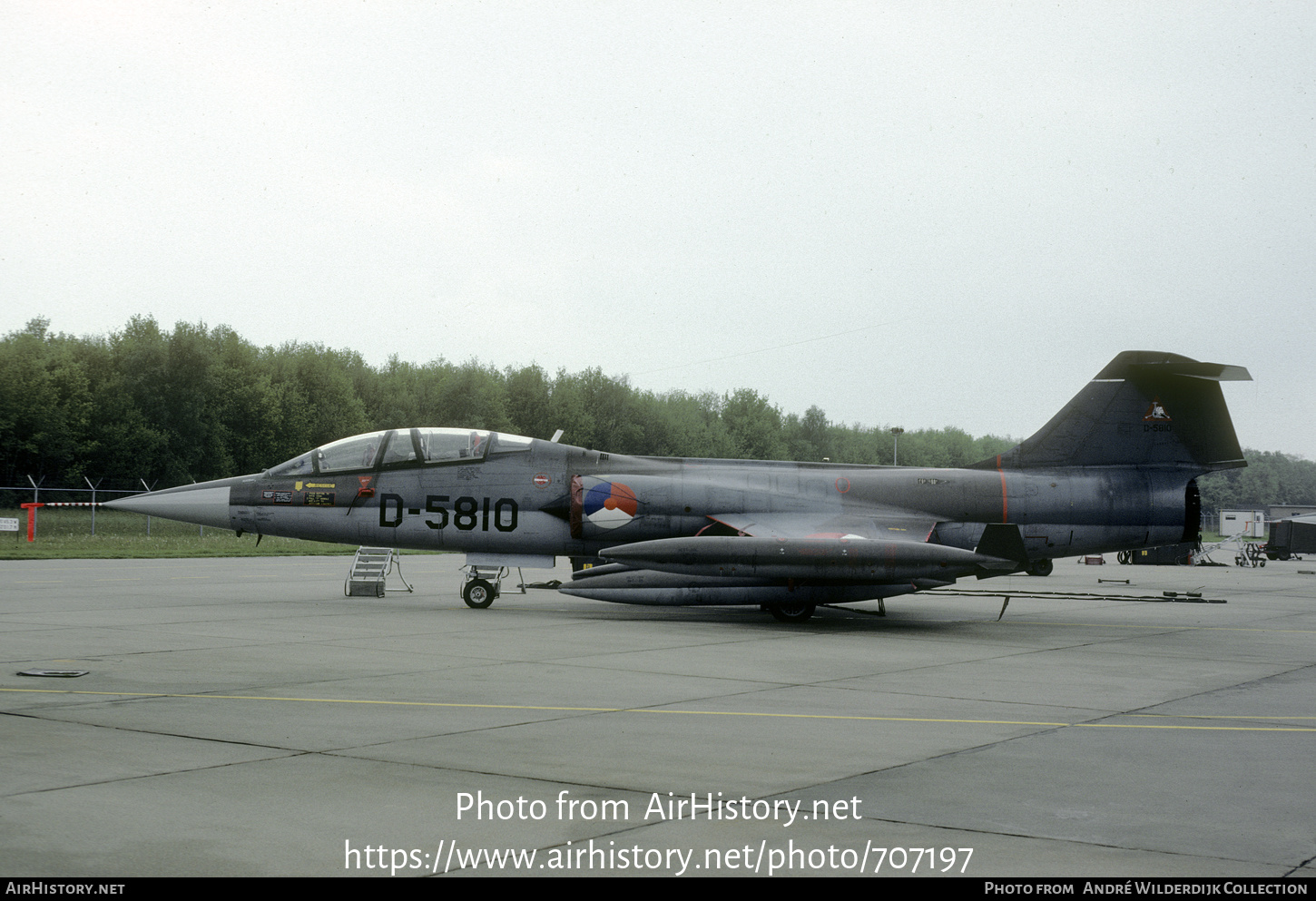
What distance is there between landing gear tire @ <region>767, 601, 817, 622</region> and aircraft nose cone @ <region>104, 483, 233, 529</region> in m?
9.23

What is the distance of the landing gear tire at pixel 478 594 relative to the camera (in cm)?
1828

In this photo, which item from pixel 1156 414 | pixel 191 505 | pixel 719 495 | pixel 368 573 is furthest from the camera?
pixel 368 573

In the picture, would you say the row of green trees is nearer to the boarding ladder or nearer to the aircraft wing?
the boarding ladder

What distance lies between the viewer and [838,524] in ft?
57.5

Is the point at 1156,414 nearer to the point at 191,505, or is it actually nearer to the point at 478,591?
the point at 478,591

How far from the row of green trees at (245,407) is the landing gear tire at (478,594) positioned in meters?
49.3

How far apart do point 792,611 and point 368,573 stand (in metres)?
8.39

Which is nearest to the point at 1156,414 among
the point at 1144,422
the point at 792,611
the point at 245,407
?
the point at 1144,422

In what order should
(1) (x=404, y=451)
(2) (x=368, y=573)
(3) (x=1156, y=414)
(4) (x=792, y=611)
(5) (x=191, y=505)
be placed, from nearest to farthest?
1. (4) (x=792, y=611)
2. (3) (x=1156, y=414)
3. (5) (x=191, y=505)
4. (1) (x=404, y=451)
5. (2) (x=368, y=573)

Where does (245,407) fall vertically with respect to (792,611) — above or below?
above

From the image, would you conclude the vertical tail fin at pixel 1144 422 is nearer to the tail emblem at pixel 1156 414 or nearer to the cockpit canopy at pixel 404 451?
the tail emblem at pixel 1156 414

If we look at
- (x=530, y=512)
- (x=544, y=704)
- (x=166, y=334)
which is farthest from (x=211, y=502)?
(x=166, y=334)

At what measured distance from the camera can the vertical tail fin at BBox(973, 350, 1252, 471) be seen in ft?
58.0
